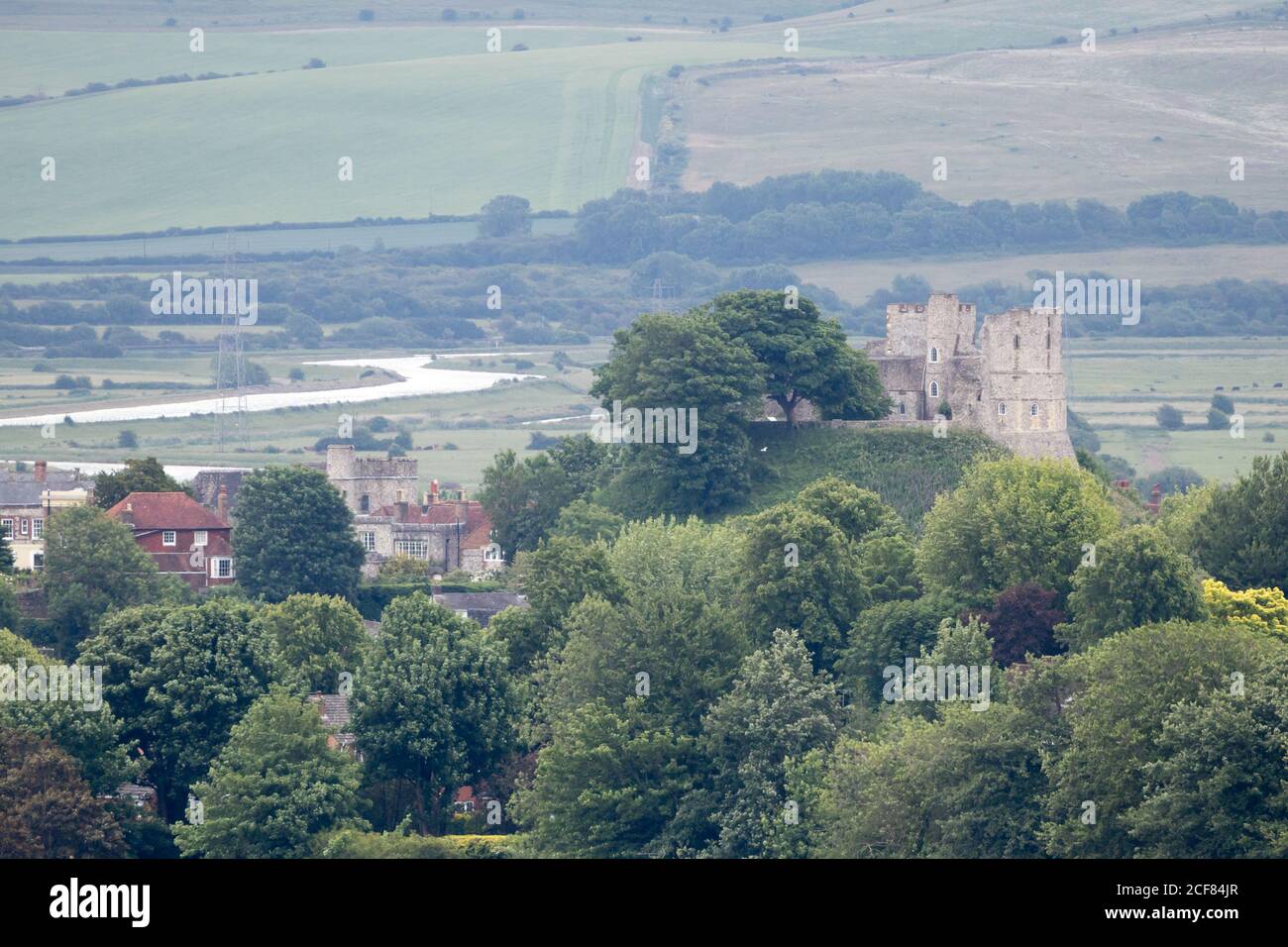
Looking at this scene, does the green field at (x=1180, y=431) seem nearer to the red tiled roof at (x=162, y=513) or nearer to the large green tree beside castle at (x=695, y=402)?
the large green tree beside castle at (x=695, y=402)

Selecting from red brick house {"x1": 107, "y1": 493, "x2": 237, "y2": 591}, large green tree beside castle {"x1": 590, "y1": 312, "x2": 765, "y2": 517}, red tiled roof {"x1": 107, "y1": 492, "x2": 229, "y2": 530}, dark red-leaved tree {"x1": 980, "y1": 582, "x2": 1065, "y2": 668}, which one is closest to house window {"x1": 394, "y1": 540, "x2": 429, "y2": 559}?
red tiled roof {"x1": 107, "y1": 492, "x2": 229, "y2": 530}

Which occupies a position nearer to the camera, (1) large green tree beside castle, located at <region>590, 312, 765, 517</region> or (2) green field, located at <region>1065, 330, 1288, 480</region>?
(1) large green tree beside castle, located at <region>590, 312, 765, 517</region>

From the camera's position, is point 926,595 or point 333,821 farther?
point 926,595

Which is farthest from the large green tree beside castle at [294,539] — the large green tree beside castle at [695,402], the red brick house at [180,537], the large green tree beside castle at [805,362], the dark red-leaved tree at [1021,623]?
the dark red-leaved tree at [1021,623]

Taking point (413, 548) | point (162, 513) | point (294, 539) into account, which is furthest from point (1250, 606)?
point (413, 548)

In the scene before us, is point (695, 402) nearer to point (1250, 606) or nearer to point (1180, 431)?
point (1250, 606)

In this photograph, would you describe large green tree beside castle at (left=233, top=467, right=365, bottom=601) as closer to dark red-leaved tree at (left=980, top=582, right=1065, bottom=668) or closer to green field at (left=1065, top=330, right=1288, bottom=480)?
dark red-leaved tree at (left=980, top=582, right=1065, bottom=668)
